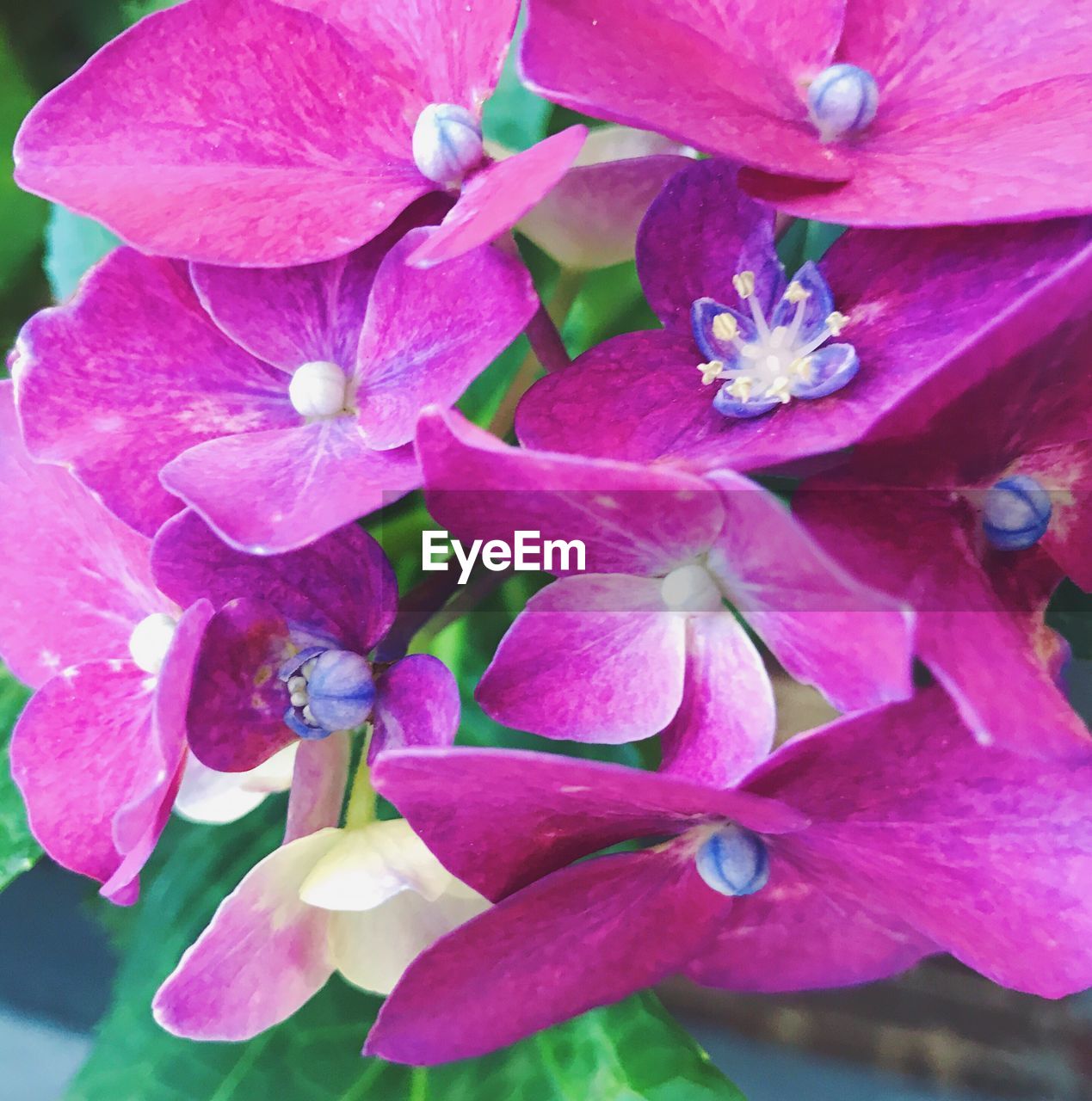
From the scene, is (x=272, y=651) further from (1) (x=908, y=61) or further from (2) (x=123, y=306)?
(1) (x=908, y=61)

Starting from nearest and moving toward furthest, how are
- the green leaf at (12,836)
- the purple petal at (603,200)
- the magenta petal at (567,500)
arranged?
the magenta petal at (567,500) < the purple petal at (603,200) < the green leaf at (12,836)

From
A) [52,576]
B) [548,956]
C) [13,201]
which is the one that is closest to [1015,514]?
[548,956]

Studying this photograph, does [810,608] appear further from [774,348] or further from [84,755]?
[84,755]

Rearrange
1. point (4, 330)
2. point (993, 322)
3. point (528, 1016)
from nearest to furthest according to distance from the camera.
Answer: point (993, 322)
point (528, 1016)
point (4, 330)

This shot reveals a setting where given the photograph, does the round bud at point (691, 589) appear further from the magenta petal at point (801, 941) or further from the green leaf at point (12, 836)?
the green leaf at point (12, 836)

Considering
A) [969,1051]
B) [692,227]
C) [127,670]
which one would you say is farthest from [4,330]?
[969,1051]

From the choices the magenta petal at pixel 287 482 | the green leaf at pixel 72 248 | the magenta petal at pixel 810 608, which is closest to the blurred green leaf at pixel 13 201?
the green leaf at pixel 72 248

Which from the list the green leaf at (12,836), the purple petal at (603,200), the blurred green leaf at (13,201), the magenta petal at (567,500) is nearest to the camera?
the magenta petal at (567,500)
